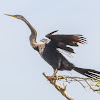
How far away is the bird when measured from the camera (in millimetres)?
9086

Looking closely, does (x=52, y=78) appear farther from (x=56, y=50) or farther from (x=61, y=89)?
(x=56, y=50)

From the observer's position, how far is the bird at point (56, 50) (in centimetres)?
909

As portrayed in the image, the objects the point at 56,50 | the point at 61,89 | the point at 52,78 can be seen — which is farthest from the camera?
the point at 56,50

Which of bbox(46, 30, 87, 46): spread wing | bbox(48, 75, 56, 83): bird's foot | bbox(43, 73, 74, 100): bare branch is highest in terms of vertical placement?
bbox(46, 30, 87, 46): spread wing

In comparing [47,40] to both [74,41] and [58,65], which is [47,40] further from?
[74,41]

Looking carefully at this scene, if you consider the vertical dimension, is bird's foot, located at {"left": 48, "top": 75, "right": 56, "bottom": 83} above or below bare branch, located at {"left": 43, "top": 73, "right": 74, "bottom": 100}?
above

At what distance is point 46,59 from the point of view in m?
9.75

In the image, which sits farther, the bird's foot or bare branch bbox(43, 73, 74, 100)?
the bird's foot

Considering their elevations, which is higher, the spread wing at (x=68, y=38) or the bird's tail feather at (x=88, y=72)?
the spread wing at (x=68, y=38)

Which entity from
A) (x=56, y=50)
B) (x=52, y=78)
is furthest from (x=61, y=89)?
(x=56, y=50)

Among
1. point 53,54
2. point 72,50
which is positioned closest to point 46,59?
point 53,54

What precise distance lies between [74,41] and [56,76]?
87cm

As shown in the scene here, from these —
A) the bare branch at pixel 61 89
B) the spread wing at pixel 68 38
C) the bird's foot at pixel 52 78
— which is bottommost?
the bare branch at pixel 61 89

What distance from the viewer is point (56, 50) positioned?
9797mm
